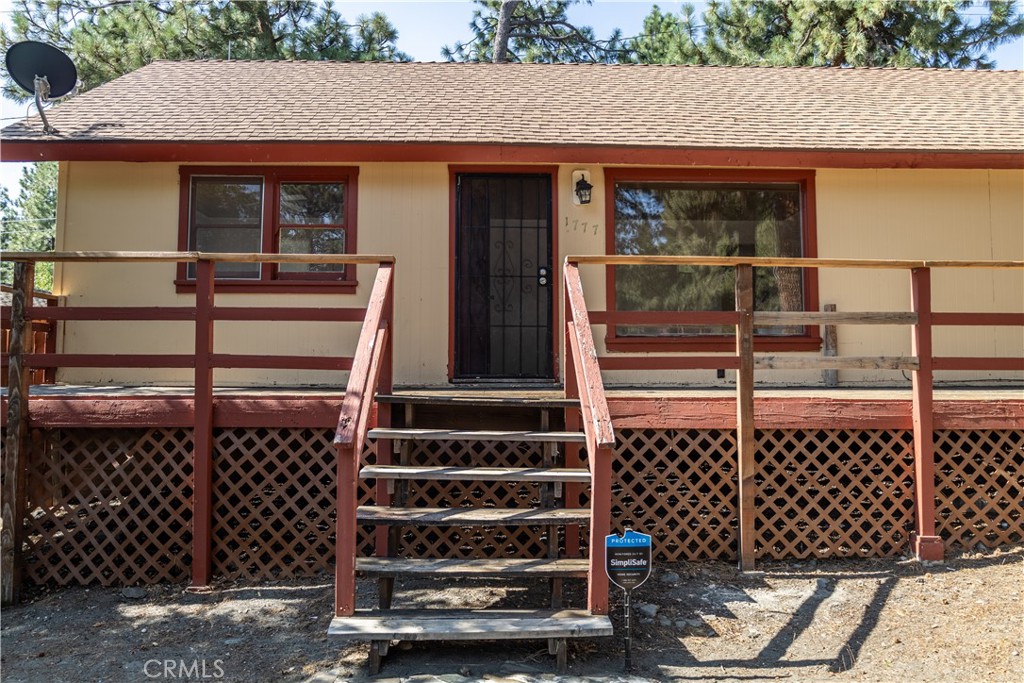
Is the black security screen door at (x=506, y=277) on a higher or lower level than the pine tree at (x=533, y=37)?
lower

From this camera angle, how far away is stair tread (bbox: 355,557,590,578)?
3.48 meters

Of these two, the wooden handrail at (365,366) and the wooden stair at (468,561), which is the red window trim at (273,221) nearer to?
the wooden handrail at (365,366)

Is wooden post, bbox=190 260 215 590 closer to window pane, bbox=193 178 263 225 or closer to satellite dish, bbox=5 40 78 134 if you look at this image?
window pane, bbox=193 178 263 225

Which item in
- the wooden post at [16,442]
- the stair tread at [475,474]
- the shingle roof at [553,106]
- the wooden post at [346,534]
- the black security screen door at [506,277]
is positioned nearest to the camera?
the wooden post at [346,534]

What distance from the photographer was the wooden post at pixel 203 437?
4352 mm

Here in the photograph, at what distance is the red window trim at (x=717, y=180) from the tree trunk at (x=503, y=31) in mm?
11407

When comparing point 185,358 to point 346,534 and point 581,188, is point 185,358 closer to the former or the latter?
point 346,534

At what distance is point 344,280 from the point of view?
6.36 metres

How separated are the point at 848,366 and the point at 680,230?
2.53m

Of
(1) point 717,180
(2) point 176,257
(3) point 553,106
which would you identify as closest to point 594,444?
(2) point 176,257

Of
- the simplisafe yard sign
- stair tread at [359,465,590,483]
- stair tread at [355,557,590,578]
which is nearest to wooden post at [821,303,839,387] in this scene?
stair tread at [359,465,590,483]

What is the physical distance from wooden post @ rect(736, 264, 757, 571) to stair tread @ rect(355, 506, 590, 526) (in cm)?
128

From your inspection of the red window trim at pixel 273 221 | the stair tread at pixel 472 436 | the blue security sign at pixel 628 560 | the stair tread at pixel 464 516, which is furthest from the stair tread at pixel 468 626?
the red window trim at pixel 273 221

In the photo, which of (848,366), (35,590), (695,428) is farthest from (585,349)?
(35,590)
